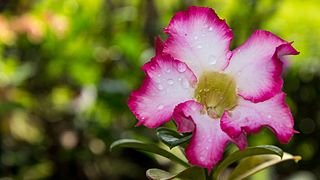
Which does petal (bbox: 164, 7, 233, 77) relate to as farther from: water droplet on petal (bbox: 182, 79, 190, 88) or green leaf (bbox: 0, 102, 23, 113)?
green leaf (bbox: 0, 102, 23, 113)

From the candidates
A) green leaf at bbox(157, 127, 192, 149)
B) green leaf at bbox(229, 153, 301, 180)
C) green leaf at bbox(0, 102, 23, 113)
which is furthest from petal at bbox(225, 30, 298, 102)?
green leaf at bbox(0, 102, 23, 113)

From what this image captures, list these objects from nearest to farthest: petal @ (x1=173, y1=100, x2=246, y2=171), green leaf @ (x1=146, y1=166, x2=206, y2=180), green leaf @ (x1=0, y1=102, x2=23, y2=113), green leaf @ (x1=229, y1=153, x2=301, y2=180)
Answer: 1. petal @ (x1=173, y1=100, x2=246, y2=171)
2. green leaf @ (x1=146, y1=166, x2=206, y2=180)
3. green leaf @ (x1=229, y1=153, x2=301, y2=180)
4. green leaf @ (x1=0, y1=102, x2=23, y2=113)

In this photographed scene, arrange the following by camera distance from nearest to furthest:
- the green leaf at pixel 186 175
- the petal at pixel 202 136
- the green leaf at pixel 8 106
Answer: the petal at pixel 202 136 < the green leaf at pixel 186 175 < the green leaf at pixel 8 106

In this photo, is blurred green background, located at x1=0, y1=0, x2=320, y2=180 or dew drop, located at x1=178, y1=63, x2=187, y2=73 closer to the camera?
dew drop, located at x1=178, y1=63, x2=187, y2=73

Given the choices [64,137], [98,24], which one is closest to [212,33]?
[64,137]

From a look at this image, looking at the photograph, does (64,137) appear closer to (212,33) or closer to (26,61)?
(26,61)

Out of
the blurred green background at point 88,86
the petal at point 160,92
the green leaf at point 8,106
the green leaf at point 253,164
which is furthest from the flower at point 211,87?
the green leaf at point 8,106

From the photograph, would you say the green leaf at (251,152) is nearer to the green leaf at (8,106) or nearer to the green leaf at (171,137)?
the green leaf at (171,137)
